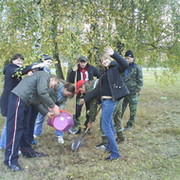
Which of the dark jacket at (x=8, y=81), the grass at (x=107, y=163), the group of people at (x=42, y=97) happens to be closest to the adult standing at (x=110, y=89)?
the group of people at (x=42, y=97)

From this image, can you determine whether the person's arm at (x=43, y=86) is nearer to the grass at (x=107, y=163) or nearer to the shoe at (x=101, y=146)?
the grass at (x=107, y=163)

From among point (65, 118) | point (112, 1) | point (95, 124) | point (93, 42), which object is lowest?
point (95, 124)

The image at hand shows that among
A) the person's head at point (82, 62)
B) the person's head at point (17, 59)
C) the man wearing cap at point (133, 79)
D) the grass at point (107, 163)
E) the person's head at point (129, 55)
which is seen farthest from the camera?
the man wearing cap at point (133, 79)

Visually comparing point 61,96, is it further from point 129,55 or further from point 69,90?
point 129,55

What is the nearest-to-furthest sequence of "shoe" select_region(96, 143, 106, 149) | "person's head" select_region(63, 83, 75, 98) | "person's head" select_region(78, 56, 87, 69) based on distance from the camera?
1. "person's head" select_region(63, 83, 75, 98)
2. "shoe" select_region(96, 143, 106, 149)
3. "person's head" select_region(78, 56, 87, 69)

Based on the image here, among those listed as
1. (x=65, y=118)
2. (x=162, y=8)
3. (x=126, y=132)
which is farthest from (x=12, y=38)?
→ (x=162, y=8)

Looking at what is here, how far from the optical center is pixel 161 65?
8.54m

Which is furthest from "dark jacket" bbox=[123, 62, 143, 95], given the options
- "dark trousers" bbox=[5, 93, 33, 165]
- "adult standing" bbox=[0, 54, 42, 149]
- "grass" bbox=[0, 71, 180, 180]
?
"dark trousers" bbox=[5, 93, 33, 165]

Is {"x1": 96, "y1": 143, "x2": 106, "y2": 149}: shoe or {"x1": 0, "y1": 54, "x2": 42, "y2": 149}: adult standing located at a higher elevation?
{"x1": 0, "y1": 54, "x2": 42, "y2": 149}: adult standing

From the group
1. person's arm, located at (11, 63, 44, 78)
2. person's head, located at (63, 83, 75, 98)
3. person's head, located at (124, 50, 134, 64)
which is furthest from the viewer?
person's head, located at (124, 50, 134, 64)

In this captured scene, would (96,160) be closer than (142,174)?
No

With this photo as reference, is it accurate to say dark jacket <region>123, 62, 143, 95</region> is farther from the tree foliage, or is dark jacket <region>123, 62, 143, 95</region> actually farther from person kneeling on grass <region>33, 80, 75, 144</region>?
person kneeling on grass <region>33, 80, 75, 144</region>

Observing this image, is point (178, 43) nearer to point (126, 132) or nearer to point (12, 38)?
point (126, 132)

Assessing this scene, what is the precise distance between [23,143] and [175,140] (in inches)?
118
